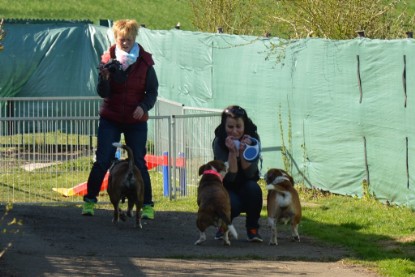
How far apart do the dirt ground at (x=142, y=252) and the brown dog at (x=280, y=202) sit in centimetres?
23

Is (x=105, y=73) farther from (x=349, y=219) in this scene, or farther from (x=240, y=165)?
(x=349, y=219)

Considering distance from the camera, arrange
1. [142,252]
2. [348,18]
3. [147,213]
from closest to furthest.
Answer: [142,252] → [147,213] → [348,18]

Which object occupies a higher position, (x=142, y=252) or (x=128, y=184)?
(x=128, y=184)

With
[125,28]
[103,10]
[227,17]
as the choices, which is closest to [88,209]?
[125,28]

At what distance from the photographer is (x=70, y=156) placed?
14531 mm

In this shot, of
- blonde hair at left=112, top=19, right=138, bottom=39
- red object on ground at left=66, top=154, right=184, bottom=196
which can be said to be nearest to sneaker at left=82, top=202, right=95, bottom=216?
blonde hair at left=112, top=19, right=138, bottom=39

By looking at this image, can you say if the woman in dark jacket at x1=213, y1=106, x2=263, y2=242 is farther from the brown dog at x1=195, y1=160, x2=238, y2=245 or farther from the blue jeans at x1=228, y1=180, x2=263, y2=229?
the brown dog at x1=195, y1=160, x2=238, y2=245

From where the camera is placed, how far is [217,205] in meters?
9.58

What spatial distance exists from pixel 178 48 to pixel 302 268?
35.1ft

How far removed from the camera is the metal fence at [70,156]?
14.2 meters

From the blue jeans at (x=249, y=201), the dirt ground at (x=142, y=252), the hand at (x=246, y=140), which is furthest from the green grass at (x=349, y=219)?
the hand at (x=246, y=140)

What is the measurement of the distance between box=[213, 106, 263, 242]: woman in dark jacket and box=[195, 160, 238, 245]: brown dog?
0.28 m

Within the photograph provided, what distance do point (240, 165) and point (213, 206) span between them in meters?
0.76

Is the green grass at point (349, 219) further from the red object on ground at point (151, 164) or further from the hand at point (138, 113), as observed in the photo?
the hand at point (138, 113)
